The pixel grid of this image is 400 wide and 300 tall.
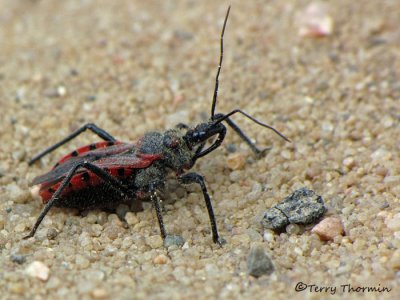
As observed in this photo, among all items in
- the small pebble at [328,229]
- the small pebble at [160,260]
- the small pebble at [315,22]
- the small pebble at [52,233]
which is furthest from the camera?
the small pebble at [315,22]

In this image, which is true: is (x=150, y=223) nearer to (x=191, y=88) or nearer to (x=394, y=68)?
(x=191, y=88)

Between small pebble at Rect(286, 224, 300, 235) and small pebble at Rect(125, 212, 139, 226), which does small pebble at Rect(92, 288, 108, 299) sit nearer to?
small pebble at Rect(125, 212, 139, 226)

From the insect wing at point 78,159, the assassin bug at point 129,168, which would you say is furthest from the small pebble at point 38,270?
the insect wing at point 78,159

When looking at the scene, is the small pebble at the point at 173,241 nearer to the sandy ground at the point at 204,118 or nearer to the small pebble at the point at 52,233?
the sandy ground at the point at 204,118

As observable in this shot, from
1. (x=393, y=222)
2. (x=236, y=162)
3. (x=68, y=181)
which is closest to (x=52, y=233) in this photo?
(x=68, y=181)

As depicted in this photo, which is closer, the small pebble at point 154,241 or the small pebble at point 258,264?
the small pebble at point 258,264

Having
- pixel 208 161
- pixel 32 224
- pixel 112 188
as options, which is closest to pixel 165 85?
pixel 208 161

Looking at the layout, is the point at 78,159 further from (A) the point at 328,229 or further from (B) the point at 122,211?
(A) the point at 328,229
